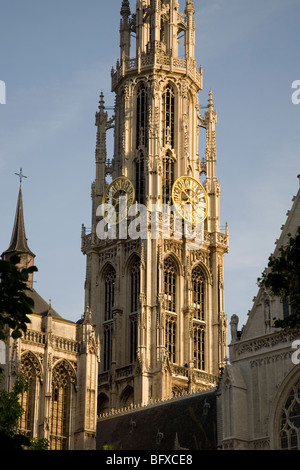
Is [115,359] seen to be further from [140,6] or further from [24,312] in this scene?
[24,312]

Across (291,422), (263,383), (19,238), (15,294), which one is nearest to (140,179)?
(19,238)

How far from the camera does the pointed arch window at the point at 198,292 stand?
98.1 metres

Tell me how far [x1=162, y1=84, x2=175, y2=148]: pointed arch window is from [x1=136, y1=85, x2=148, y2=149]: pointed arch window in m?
1.61

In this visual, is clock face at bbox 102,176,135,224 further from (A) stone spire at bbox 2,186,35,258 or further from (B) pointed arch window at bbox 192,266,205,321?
(A) stone spire at bbox 2,186,35,258

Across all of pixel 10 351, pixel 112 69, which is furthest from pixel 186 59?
pixel 10 351

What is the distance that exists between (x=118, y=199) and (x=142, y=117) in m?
8.20

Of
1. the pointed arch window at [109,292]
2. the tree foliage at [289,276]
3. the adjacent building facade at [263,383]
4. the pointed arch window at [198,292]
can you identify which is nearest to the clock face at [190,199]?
the pointed arch window at [198,292]

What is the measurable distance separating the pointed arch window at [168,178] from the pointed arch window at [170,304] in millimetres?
5799

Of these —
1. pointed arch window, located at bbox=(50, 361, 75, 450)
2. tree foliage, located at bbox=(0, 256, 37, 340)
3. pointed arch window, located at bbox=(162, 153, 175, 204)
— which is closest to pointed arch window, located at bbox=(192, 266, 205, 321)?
pointed arch window, located at bbox=(162, 153, 175, 204)

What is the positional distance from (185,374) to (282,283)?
5496cm

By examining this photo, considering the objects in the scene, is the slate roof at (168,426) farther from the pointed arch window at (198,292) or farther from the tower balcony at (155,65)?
the tower balcony at (155,65)

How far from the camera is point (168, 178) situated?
3974 inches

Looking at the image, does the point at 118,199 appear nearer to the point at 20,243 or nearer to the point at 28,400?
the point at 20,243

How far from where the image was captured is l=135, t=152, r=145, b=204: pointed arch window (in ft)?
327
